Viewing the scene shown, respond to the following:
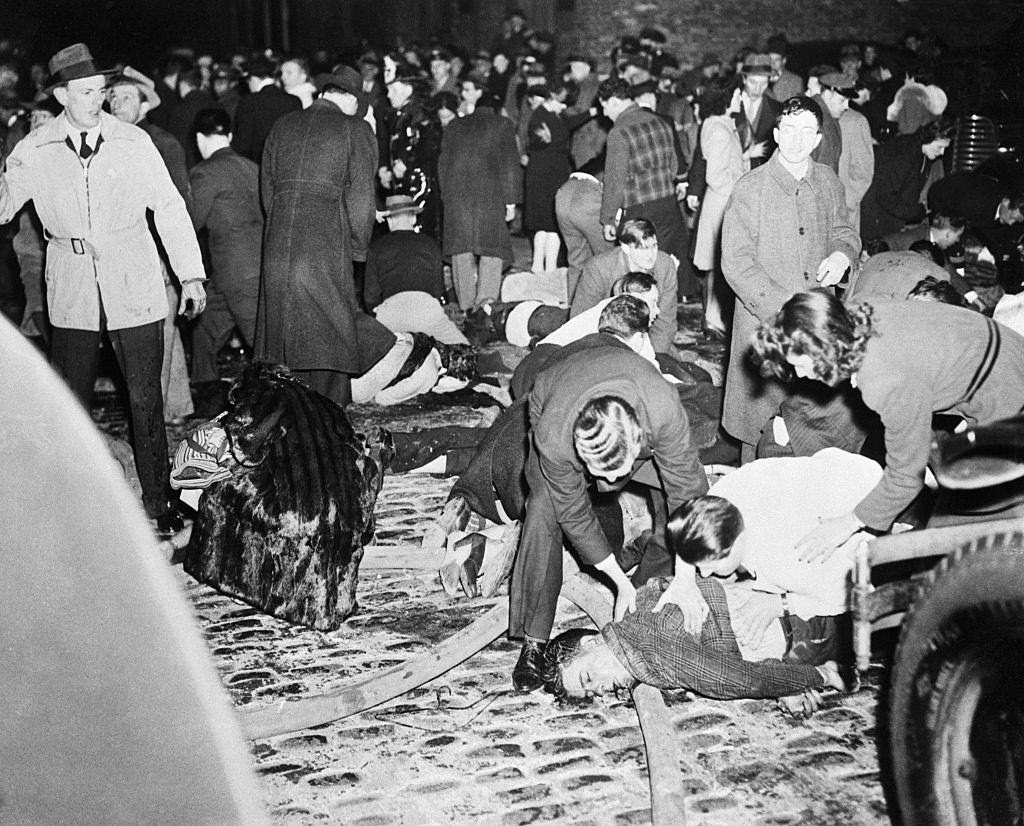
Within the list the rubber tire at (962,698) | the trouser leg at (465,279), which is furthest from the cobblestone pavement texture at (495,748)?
the trouser leg at (465,279)

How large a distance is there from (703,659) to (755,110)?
600cm

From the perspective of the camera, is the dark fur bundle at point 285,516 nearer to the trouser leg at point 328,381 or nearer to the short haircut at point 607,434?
the short haircut at point 607,434

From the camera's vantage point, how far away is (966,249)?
28.0 feet

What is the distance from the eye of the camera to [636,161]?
8680mm

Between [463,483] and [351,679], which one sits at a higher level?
[463,483]

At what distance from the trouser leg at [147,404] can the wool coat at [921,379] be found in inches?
136

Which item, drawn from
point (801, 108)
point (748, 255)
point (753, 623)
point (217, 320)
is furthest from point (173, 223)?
point (753, 623)

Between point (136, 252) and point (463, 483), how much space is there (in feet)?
6.29

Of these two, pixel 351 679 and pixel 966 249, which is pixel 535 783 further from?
pixel 966 249

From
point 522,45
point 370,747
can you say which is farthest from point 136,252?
point 522,45

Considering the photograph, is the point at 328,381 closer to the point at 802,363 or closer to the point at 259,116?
the point at 802,363

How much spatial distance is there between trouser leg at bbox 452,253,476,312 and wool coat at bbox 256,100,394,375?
3463 mm

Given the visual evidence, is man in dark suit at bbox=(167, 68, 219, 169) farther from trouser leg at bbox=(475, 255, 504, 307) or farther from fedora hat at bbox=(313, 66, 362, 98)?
fedora hat at bbox=(313, 66, 362, 98)

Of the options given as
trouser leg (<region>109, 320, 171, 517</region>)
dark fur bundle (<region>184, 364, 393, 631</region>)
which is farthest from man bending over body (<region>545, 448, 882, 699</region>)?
trouser leg (<region>109, 320, 171, 517</region>)
